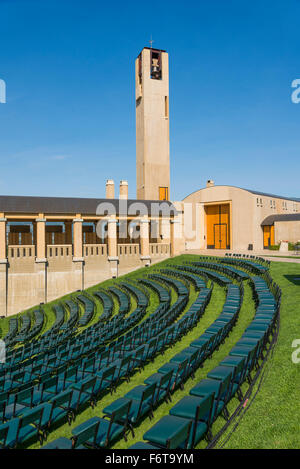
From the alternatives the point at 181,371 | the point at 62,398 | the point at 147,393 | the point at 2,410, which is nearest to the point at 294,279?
the point at 181,371

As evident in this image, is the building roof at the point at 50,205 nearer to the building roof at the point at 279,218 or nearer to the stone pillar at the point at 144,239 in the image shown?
the stone pillar at the point at 144,239

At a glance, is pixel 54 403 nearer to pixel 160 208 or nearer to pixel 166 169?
pixel 160 208

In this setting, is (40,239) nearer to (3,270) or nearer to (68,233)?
(3,270)

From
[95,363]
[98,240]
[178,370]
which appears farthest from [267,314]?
[98,240]

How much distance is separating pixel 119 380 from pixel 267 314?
5.39 metres

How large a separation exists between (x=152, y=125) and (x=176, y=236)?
47.2 feet

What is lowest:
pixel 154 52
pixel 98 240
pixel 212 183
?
pixel 98 240

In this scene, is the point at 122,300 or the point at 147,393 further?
the point at 122,300

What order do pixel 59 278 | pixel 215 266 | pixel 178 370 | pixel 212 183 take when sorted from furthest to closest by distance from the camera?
1. pixel 212 183
2. pixel 59 278
3. pixel 215 266
4. pixel 178 370

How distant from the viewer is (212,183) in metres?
45.2

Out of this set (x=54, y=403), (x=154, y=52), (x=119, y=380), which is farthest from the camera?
(x=154, y=52)

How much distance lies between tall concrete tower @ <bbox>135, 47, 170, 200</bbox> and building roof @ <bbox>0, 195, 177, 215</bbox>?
377 inches

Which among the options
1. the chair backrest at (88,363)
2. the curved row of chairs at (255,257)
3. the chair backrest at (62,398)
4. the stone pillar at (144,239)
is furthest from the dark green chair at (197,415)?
the stone pillar at (144,239)

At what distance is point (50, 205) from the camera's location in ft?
95.3
